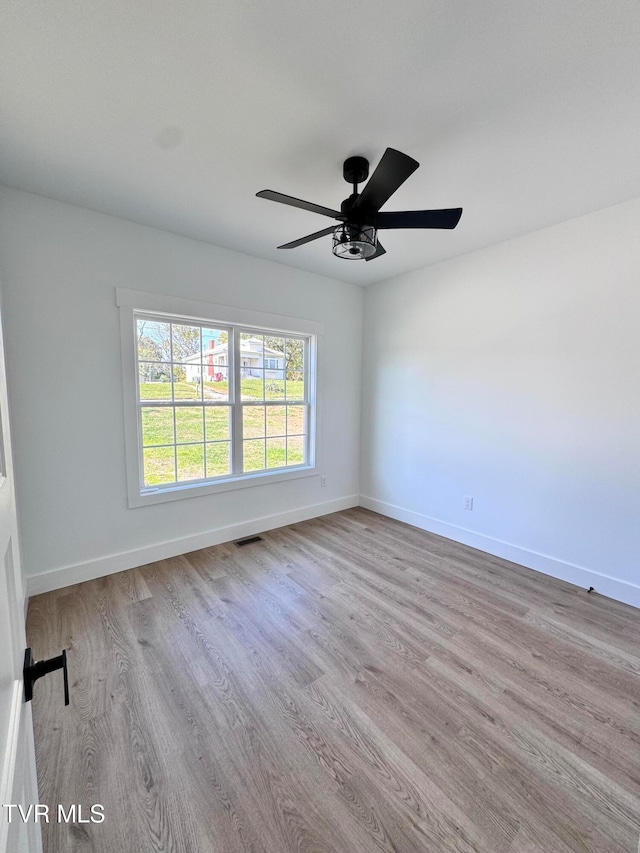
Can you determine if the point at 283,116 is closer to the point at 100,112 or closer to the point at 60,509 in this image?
the point at 100,112

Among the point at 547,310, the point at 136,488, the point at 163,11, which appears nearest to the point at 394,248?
the point at 547,310

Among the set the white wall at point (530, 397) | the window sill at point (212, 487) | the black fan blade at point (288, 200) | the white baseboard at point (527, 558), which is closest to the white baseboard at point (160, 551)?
the window sill at point (212, 487)

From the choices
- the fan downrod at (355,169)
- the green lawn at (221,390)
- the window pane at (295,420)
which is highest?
the fan downrod at (355,169)

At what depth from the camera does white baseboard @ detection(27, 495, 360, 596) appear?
2.48 m

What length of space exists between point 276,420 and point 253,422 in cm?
28

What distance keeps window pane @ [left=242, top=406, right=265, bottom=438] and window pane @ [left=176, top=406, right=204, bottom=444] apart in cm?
42

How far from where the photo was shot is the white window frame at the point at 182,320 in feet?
8.83

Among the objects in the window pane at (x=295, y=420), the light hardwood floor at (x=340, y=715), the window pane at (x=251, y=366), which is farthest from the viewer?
the window pane at (x=295, y=420)

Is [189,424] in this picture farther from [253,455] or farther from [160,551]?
[160,551]

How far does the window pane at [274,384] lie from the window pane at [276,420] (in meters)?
0.12

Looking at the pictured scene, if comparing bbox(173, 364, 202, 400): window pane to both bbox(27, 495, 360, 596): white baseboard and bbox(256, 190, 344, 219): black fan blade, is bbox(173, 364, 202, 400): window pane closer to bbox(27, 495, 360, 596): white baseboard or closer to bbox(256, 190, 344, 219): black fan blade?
bbox(27, 495, 360, 596): white baseboard

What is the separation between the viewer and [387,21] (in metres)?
1.24

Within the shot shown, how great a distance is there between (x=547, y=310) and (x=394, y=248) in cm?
133

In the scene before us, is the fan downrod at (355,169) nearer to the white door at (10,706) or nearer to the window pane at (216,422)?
the white door at (10,706)
